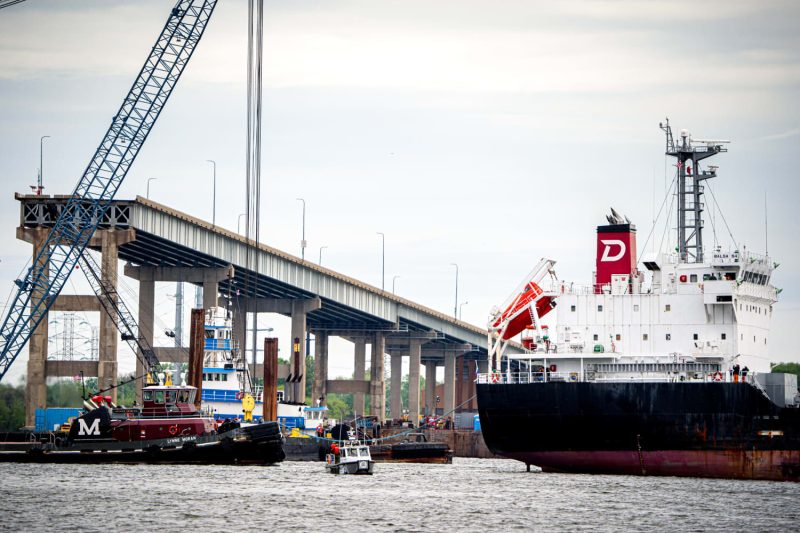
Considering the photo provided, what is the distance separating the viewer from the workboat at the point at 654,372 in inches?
3157

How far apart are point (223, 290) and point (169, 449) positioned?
71828 mm

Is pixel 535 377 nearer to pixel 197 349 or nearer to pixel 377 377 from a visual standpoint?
pixel 197 349

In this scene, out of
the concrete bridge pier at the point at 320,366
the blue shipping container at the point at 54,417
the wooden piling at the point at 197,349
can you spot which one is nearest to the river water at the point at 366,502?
the wooden piling at the point at 197,349

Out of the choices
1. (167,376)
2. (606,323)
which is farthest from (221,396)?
(606,323)

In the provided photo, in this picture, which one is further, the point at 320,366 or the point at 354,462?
the point at 320,366

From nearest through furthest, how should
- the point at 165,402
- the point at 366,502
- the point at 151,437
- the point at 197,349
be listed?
the point at 366,502, the point at 151,437, the point at 165,402, the point at 197,349

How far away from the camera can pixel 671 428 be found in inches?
3157

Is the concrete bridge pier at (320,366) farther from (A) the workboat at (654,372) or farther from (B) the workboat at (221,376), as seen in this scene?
(A) the workboat at (654,372)

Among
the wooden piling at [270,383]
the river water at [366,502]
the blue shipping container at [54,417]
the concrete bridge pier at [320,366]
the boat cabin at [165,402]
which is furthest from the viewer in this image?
the concrete bridge pier at [320,366]

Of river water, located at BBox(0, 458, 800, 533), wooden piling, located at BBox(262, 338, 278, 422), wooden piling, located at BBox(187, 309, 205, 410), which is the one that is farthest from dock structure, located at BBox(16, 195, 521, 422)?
river water, located at BBox(0, 458, 800, 533)

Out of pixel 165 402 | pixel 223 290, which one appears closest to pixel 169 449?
pixel 165 402

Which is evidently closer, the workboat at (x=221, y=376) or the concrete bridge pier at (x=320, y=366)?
the workboat at (x=221, y=376)

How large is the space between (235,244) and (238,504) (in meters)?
75.9

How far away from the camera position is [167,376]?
8794 cm
